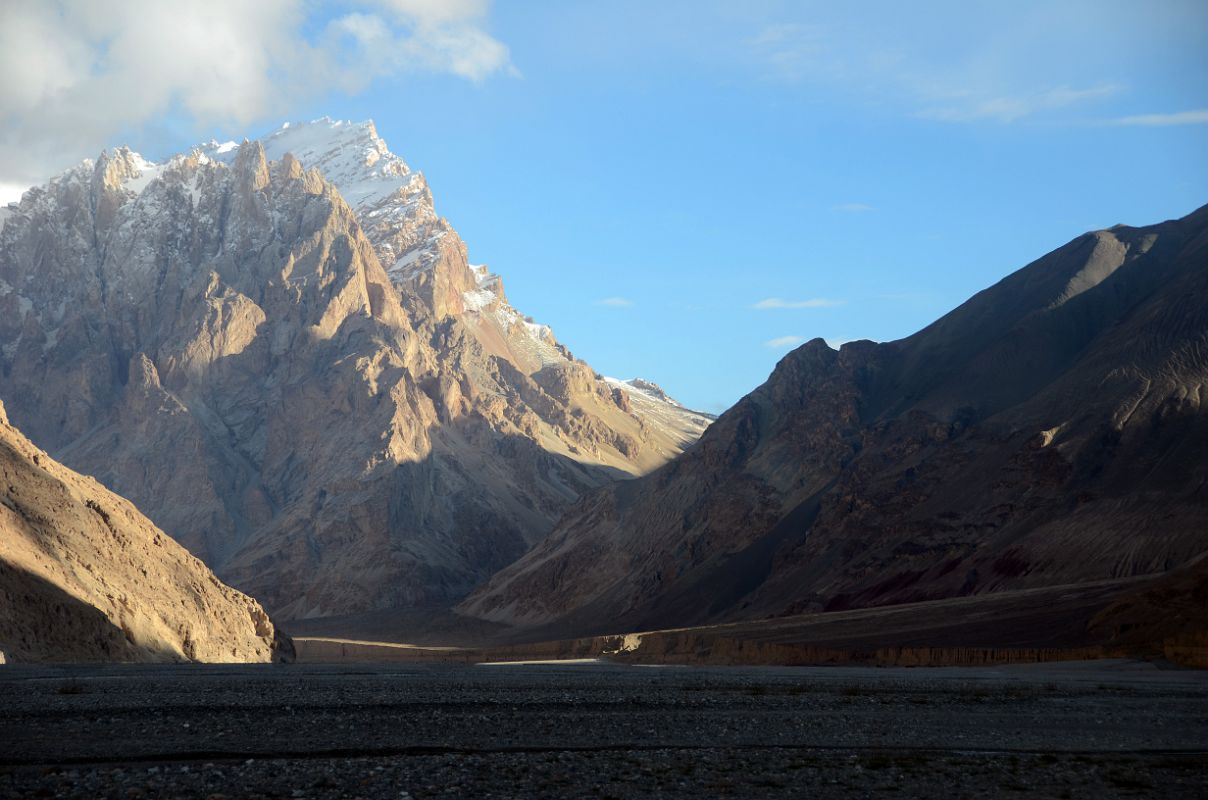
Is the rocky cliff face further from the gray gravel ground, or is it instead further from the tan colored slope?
the gray gravel ground

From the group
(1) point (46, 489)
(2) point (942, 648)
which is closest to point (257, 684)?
(1) point (46, 489)

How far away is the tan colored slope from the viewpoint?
66.2 meters

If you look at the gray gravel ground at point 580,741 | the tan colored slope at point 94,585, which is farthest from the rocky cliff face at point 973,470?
the gray gravel ground at point 580,741

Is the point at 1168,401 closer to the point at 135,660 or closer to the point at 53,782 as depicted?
the point at 135,660

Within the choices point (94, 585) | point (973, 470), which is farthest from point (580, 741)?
point (973, 470)

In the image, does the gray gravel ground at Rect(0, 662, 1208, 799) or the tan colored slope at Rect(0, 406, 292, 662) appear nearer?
the gray gravel ground at Rect(0, 662, 1208, 799)

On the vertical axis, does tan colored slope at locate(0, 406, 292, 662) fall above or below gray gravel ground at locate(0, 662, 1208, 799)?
above

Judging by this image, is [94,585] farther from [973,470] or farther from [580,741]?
[973,470]

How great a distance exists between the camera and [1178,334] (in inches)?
5669

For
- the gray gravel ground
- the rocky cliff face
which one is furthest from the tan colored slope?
the rocky cliff face

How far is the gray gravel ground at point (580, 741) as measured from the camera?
74.8 ft

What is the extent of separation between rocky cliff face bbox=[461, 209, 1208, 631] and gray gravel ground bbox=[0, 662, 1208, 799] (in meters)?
78.8

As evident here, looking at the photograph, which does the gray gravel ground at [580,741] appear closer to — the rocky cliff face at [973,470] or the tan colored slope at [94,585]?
the tan colored slope at [94,585]

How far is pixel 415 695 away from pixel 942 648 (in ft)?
184
